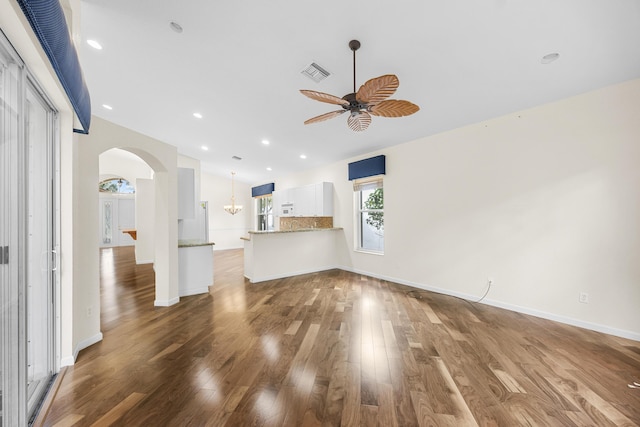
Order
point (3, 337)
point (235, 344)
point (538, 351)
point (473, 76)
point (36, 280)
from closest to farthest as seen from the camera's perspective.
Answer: point (3, 337) < point (36, 280) < point (538, 351) < point (235, 344) < point (473, 76)

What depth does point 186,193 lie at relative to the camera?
13.4ft

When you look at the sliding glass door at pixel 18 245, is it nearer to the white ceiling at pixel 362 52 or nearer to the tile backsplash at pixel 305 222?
the white ceiling at pixel 362 52

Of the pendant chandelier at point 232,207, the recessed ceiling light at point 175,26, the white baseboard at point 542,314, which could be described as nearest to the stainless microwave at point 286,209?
the pendant chandelier at point 232,207

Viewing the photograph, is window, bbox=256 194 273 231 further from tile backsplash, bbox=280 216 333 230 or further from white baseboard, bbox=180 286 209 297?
white baseboard, bbox=180 286 209 297

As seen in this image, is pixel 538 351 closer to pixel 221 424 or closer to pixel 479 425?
pixel 479 425

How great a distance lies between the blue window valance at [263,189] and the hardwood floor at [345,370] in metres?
5.45

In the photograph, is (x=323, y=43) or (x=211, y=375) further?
(x=323, y=43)

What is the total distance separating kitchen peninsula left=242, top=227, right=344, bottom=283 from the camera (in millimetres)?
4836

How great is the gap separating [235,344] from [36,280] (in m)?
1.63

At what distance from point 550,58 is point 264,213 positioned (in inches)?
341

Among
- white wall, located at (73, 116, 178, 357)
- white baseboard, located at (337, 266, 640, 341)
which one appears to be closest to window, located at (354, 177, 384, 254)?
A: white baseboard, located at (337, 266, 640, 341)

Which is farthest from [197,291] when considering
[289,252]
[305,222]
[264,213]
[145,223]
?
[264,213]

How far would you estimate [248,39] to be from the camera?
2467mm

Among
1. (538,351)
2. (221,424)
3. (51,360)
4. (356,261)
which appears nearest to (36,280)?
(51,360)
